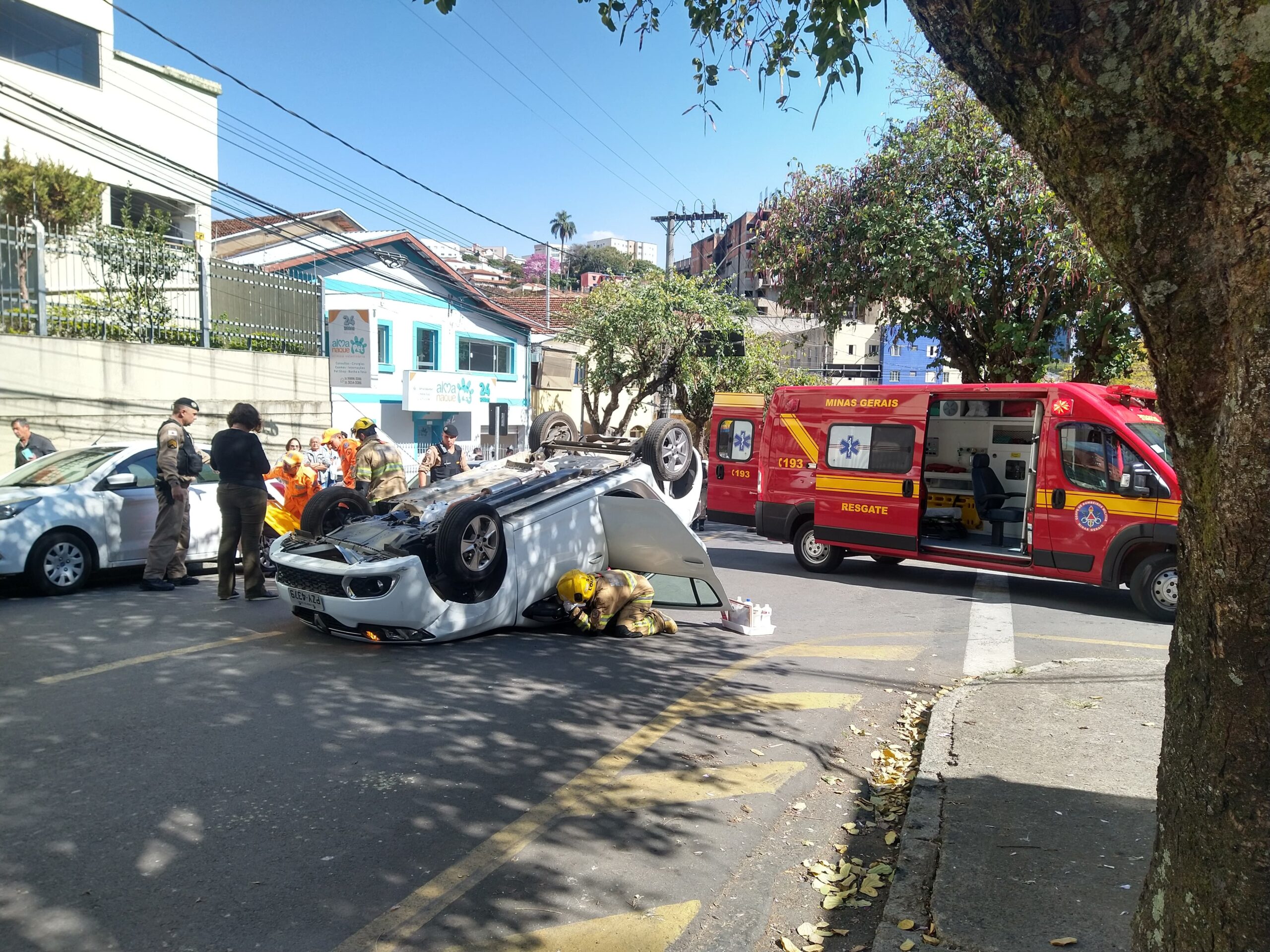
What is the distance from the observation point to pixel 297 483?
10273 millimetres

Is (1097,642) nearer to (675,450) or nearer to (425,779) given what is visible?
(675,450)

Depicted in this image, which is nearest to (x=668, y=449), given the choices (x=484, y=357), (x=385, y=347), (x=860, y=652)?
(x=860, y=652)

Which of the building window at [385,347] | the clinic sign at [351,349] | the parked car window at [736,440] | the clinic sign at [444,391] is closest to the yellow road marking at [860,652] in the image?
the parked car window at [736,440]

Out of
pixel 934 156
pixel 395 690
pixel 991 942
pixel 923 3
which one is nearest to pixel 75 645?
pixel 395 690

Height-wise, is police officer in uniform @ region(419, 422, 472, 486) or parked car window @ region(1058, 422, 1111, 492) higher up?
parked car window @ region(1058, 422, 1111, 492)

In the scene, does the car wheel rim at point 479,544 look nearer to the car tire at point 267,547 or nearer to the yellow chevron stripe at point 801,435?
the car tire at point 267,547

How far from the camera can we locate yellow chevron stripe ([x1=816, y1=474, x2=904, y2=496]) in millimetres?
11648

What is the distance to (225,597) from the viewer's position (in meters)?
8.84

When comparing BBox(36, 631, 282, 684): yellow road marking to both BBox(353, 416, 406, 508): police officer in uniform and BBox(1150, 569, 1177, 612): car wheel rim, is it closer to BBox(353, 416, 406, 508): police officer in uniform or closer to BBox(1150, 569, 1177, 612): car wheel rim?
BBox(353, 416, 406, 508): police officer in uniform

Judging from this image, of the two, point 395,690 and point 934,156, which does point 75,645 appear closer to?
point 395,690

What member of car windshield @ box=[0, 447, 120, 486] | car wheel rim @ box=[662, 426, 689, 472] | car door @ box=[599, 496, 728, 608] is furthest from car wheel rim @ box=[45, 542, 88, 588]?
car wheel rim @ box=[662, 426, 689, 472]

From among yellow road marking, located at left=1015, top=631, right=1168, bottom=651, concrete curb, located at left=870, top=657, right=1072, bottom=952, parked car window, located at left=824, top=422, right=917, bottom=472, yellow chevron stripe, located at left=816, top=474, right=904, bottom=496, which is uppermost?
parked car window, located at left=824, top=422, right=917, bottom=472

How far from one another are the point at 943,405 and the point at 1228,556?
9953 millimetres

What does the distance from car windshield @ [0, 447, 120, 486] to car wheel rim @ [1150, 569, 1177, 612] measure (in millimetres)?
10751
